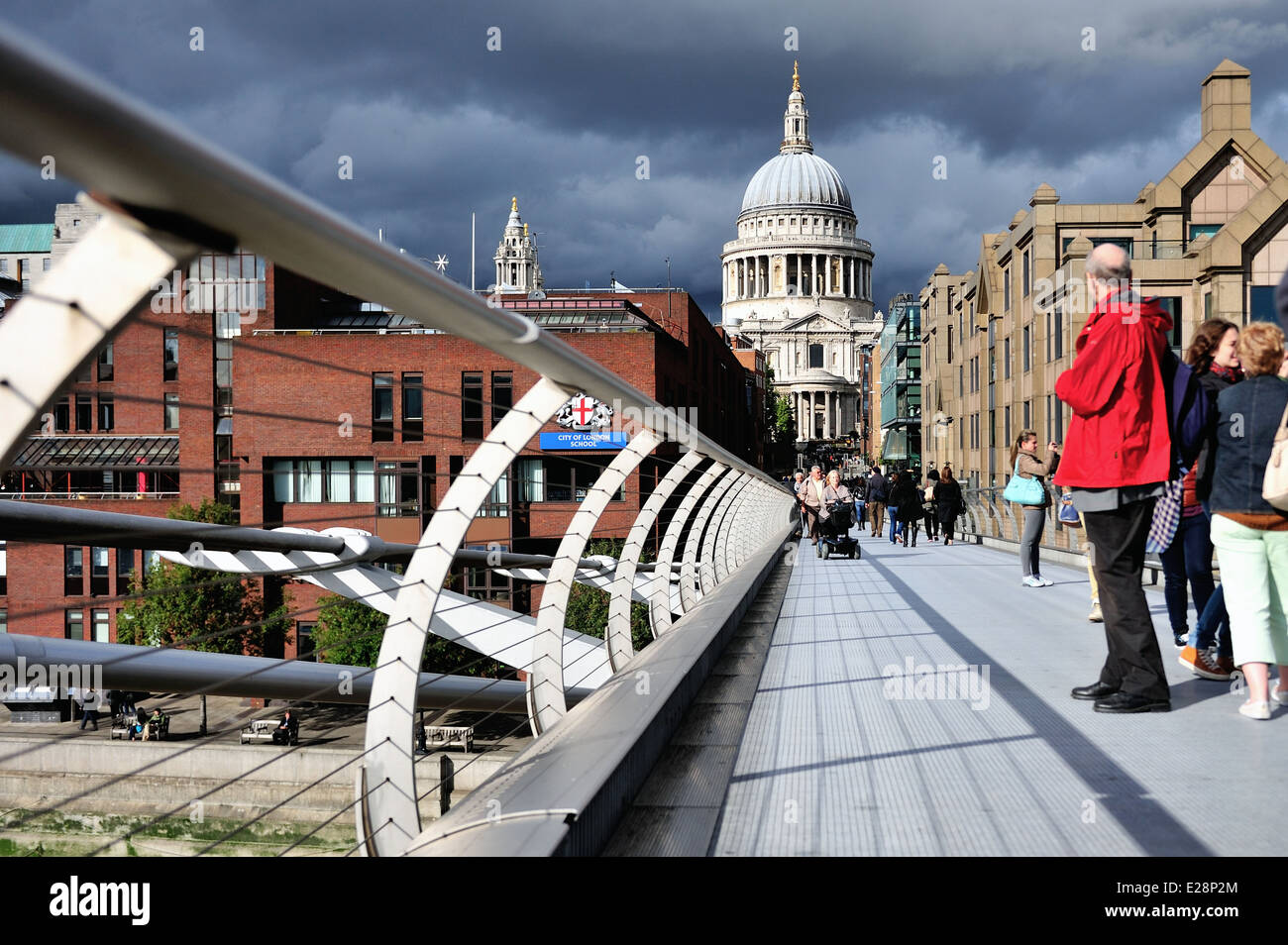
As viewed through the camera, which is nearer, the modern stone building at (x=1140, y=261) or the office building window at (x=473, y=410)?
the modern stone building at (x=1140, y=261)

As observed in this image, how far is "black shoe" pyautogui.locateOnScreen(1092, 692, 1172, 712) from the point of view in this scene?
437cm

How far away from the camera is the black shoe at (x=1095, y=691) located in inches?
183

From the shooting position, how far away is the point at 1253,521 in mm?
4547

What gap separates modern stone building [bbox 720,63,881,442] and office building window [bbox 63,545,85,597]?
10583cm

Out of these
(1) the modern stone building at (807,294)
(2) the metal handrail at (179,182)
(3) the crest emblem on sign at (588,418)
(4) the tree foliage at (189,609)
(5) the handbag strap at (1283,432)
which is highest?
(1) the modern stone building at (807,294)

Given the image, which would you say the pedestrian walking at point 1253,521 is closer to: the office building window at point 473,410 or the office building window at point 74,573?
the office building window at point 473,410

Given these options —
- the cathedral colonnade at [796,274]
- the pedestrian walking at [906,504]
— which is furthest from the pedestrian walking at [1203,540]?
the cathedral colonnade at [796,274]

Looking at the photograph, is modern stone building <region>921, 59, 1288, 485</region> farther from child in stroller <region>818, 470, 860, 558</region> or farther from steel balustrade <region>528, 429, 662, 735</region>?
steel balustrade <region>528, 429, 662, 735</region>

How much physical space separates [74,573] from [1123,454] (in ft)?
170

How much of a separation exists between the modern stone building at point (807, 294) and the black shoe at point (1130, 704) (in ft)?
468

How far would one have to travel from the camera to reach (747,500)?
1104cm
